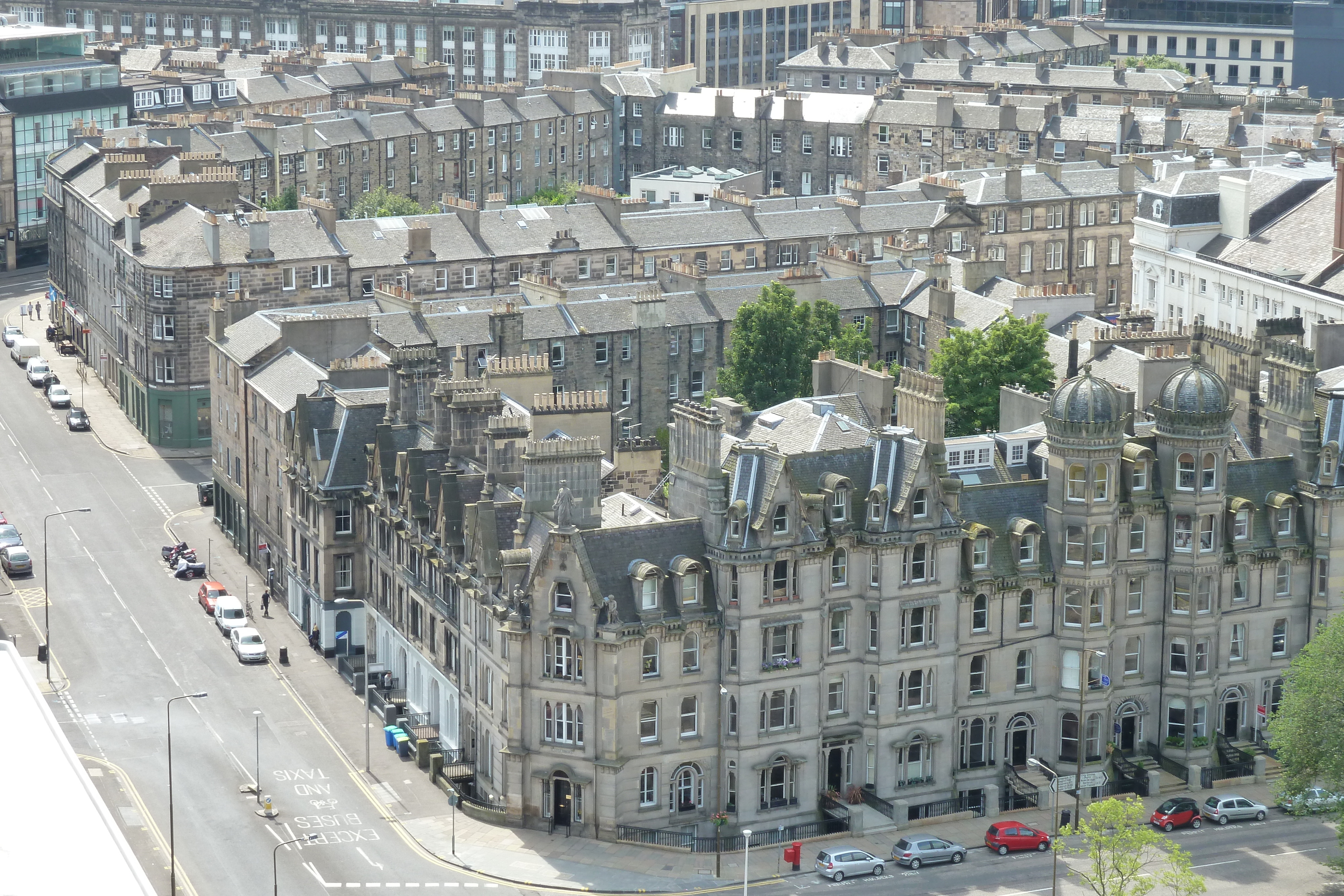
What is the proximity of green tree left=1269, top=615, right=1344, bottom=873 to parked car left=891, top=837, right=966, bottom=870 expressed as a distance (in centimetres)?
1471

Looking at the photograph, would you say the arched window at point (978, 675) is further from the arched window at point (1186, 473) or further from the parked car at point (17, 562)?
the parked car at point (17, 562)

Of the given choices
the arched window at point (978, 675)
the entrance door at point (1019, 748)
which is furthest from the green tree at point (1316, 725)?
the arched window at point (978, 675)

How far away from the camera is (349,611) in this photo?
128 metres

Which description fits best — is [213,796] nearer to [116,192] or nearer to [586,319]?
[586,319]

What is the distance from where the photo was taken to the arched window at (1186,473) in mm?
109812

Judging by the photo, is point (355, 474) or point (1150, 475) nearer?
point (1150, 475)

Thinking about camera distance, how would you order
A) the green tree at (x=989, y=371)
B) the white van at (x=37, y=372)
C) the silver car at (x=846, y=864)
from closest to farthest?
the silver car at (x=846, y=864), the green tree at (x=989, y=371), the white van at (x=37, y=372)

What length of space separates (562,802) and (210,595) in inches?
1417

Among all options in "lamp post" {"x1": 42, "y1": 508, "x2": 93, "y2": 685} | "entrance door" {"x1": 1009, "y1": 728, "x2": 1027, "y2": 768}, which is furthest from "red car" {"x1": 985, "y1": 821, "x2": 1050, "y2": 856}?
"lamp post" {"x1": 42, "y1": 508, "x2": 93, "y2": 685}

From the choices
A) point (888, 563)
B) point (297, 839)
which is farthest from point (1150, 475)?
point (297, 839)

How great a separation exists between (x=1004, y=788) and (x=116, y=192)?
102 metres

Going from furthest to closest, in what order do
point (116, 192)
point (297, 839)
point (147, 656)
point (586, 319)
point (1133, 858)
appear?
point (116, 192), point (586, 319), point (147, 656), point (297, 839), point (1133, 858)

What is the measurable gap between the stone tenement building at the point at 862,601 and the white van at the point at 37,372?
73.0 meters

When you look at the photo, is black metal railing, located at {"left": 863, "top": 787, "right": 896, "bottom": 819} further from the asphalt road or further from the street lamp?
the street lamp
